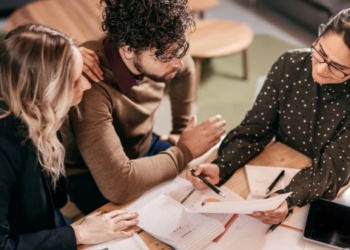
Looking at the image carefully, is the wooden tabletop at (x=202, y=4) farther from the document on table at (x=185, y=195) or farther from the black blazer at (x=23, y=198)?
the black blazer at (x=23, y=198)

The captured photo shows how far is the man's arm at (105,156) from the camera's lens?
3.91 feet

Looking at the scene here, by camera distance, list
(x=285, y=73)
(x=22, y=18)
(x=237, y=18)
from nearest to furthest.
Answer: (x=285, y=73) → (x=22, y=18) → (x=237, y=18)

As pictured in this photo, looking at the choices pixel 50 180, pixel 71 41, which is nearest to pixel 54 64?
pixel 71 41

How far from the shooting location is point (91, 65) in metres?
1.24

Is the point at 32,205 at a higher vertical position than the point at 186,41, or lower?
lower

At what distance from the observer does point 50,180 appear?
1244 mm

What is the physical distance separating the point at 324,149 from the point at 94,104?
77 cm

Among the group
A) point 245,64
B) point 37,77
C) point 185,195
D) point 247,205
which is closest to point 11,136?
point 37,77

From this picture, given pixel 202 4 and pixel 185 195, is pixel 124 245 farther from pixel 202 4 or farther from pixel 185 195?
pixel 202 4

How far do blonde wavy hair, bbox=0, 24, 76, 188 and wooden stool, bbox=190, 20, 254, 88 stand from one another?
5.95ft

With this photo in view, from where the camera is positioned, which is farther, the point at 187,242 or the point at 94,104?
the point at 94,104

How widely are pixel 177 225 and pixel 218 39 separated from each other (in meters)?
2.07

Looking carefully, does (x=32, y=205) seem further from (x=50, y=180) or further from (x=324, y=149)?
(x=324, y=149)

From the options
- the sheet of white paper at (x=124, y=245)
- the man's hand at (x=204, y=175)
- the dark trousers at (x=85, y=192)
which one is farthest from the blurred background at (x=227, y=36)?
the sheet of white paper at (x=124, y=245)
